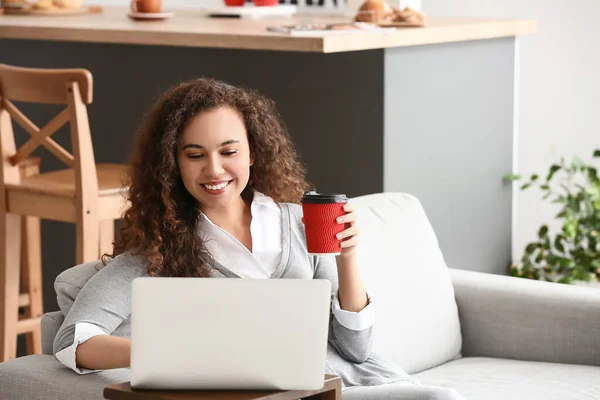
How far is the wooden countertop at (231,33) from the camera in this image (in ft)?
9.50

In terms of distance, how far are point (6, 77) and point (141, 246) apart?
1.26 meters

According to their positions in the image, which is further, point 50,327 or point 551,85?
point 551,85

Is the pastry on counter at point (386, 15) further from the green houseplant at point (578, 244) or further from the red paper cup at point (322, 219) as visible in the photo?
the red paper cup at point (322, 219)

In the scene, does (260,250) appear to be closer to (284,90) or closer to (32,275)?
(284,90)

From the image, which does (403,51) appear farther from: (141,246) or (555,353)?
(141,246)

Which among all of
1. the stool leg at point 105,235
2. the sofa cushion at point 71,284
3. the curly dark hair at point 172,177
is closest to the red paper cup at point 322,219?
the curly dark hair at point 172,177

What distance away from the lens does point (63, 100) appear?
286 cm

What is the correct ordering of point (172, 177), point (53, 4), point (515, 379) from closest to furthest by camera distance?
point (172, 177) → point (515, 379) → point (53, 4)

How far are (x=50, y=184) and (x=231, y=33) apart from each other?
0.68 m

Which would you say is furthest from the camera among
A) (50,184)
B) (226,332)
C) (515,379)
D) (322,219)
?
(50,184)

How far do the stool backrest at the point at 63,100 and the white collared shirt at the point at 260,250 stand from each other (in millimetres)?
981

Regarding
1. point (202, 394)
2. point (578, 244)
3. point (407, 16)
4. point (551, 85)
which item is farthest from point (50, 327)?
point (551, 85)

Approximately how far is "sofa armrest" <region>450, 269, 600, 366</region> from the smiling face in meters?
0.95

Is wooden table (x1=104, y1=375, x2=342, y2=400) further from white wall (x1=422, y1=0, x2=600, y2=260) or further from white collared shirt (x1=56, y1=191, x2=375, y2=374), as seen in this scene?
white wall (x1=422, y1=0, x2=600, y2=260)
